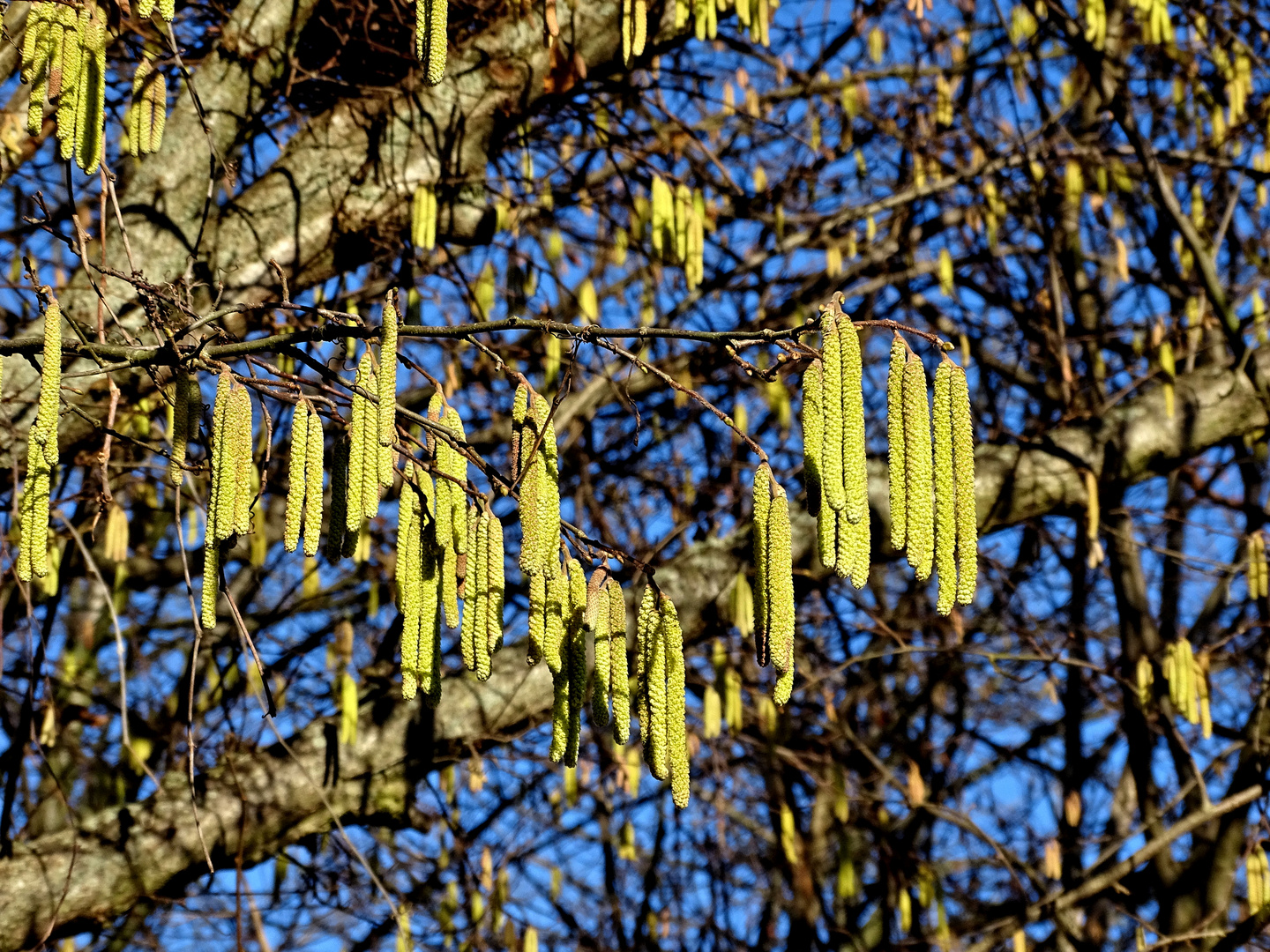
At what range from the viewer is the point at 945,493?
1893mm

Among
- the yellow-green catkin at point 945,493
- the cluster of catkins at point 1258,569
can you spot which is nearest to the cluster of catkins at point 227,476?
the yellow-green catkin at point 945,493

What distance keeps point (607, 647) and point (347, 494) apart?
0.45 metres

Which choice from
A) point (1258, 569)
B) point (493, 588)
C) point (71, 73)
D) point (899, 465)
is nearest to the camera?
point (899, 465)

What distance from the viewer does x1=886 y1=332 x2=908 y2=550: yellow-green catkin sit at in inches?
A: 71.6

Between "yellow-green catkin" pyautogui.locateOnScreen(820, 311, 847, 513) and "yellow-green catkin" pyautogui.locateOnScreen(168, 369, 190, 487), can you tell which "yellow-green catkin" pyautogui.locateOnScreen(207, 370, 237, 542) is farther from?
"yellow-green catkin" pyautogui.locateOnScreen(820, 311, 847, 513)

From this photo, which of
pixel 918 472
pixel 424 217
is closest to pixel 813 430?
pixel 918 472

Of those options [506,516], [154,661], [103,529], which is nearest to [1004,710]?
[506,516]

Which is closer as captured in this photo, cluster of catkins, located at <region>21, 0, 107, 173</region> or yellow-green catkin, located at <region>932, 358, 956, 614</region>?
yellow-green catkin, located at <region>932, 358, 956, 614</region>

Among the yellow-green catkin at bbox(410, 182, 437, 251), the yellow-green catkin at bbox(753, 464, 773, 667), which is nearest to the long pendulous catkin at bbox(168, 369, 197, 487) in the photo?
the yellow-green catkin at bbox(753, 464, 773, 667)

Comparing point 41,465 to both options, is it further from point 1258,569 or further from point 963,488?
point 1258,569

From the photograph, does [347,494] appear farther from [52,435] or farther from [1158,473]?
[1158,473]

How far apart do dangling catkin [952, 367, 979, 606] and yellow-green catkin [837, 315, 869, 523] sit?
0.14m

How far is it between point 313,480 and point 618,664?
53 centimetres

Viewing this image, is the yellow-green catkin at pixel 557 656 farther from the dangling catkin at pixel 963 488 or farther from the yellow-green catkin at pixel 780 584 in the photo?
the dangling catkin at pixel 963 488
